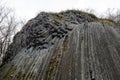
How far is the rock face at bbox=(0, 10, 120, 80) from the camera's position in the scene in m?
7.34

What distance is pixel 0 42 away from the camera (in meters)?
23.1

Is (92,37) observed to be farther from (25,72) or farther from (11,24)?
(11,24)

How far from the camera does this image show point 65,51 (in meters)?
8.86

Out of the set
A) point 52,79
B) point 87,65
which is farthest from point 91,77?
point 52,79

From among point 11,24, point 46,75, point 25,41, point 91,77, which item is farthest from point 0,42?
point 91,77

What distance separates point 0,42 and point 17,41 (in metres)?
10.8

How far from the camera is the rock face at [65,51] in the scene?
7.34 metres

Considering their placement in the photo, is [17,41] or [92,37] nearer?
[92,37]

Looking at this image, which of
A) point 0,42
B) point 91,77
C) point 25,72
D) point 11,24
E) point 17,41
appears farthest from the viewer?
point 11,24

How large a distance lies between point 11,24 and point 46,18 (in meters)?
17.6

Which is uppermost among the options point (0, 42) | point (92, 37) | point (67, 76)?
point (92, 37)

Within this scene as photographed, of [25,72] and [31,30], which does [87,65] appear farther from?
[31,30]

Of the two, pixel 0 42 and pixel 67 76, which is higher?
pixel 67 76

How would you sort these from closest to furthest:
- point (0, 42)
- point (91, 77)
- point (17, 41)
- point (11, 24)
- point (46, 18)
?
point (91, 77), point (46, 18), point (17, 41), point (0, 42), point (11, 24)
